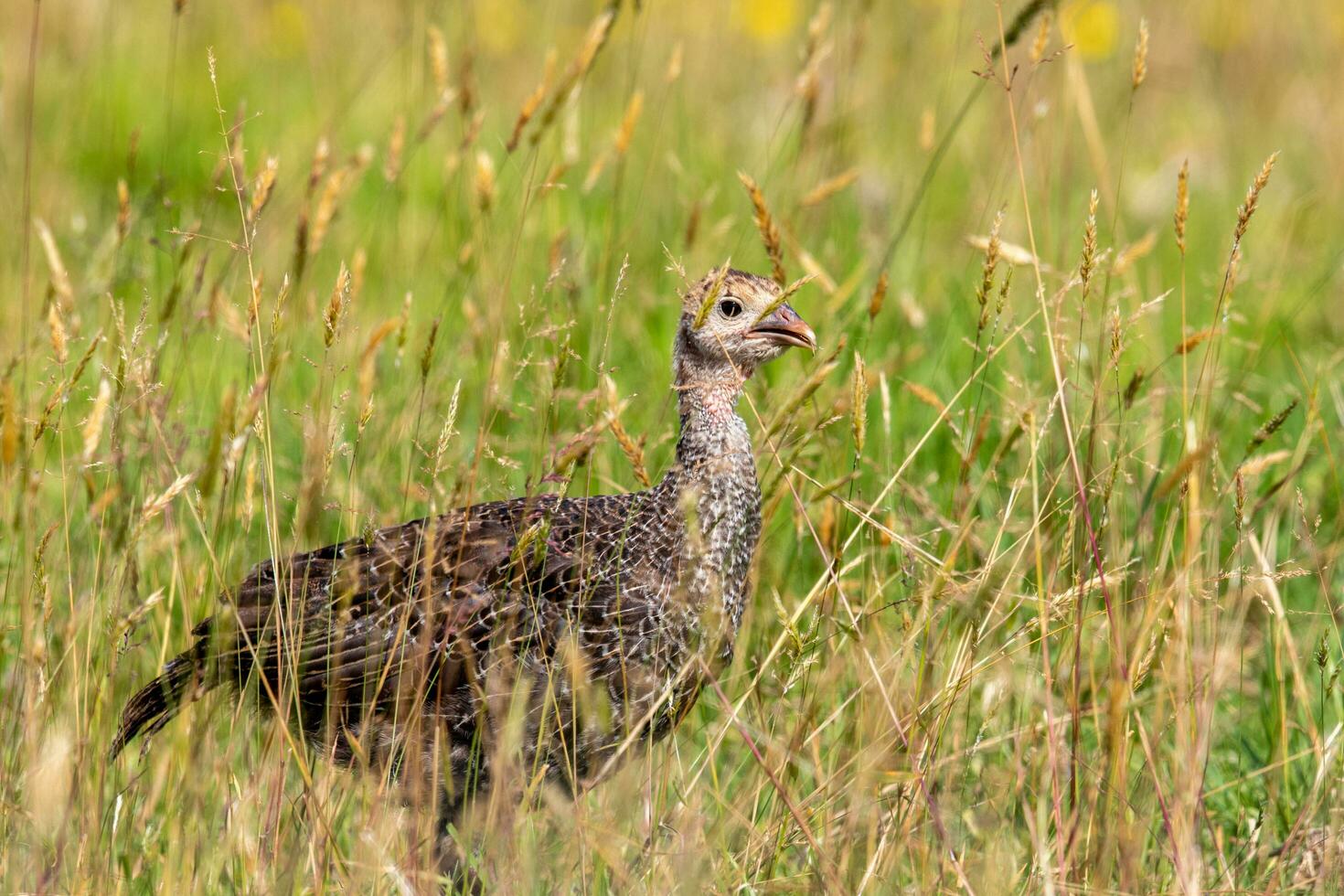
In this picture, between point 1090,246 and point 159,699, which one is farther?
point 159,699

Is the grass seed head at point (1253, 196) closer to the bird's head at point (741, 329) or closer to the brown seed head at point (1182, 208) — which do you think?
the brown seed head at point (1182, 208)

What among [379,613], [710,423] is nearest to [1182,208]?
[710,423]

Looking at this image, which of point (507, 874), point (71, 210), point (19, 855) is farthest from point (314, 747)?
point (71, 210)

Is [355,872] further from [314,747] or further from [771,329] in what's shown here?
[771,329]

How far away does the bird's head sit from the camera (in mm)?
4559

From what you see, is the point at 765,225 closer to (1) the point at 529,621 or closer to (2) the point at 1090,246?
(2) the point at 1090,246

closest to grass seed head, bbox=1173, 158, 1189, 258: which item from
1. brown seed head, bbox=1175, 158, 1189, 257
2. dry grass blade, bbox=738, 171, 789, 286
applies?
brown seed head, bbox=1175, 158, 1189, 257

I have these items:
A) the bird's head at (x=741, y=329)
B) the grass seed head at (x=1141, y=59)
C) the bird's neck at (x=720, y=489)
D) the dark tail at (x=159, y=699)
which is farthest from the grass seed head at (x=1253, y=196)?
the dark tail at (x=159, y=699)

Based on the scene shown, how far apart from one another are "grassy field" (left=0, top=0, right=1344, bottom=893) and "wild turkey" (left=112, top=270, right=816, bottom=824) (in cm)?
16

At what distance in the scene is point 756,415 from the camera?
352 cm

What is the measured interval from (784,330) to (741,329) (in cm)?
12

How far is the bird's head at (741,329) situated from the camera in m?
4.56

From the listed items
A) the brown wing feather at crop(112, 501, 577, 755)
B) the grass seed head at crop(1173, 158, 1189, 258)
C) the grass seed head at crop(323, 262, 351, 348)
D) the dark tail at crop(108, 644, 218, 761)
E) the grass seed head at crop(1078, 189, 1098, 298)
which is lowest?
the dark tail at crop(108, 644, 218, 761)

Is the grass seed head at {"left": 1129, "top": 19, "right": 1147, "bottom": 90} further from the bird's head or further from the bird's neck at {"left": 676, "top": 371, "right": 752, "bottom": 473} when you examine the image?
the bird's neck at {"left": 676, "top": 371, "right": 752, "bottom": 473}
